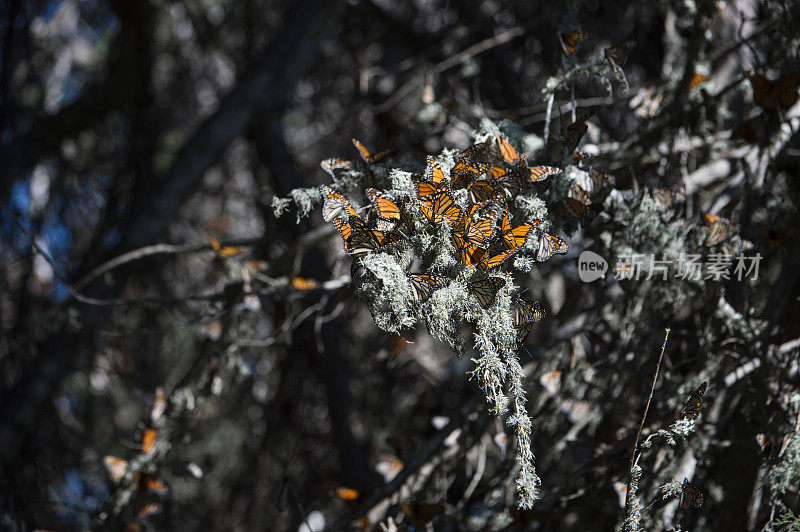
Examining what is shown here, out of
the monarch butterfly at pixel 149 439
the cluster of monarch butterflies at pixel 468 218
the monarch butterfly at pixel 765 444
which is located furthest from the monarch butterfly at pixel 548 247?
the monarch butterfly at pixel 149 439

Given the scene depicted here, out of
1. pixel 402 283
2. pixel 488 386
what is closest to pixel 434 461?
pixel 488 386

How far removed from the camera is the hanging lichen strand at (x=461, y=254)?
1.06 metres

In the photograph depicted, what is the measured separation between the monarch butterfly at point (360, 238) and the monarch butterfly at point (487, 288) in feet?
0.53

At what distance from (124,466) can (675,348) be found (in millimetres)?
1445

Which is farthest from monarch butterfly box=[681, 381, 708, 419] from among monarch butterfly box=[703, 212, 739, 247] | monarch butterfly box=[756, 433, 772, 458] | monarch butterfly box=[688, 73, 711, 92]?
monarch butterfly box=[688, 73, 711, 92]

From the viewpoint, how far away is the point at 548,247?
44.4 inches

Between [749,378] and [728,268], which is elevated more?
[728,268]

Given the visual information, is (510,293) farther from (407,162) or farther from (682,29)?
(682,29)

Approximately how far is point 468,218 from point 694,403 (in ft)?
1.71

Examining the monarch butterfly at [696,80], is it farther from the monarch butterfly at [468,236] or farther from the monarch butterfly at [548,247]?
the monarch butterfly at [468,236]

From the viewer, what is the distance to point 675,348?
5.08 feet

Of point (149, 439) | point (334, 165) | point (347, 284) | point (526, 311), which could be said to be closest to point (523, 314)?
point (526, 311)

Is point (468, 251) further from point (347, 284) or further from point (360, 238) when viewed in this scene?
point (347, 284)

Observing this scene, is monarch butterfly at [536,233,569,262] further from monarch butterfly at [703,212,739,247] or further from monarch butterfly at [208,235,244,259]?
monarch butterfly at [208,235,244,259]
